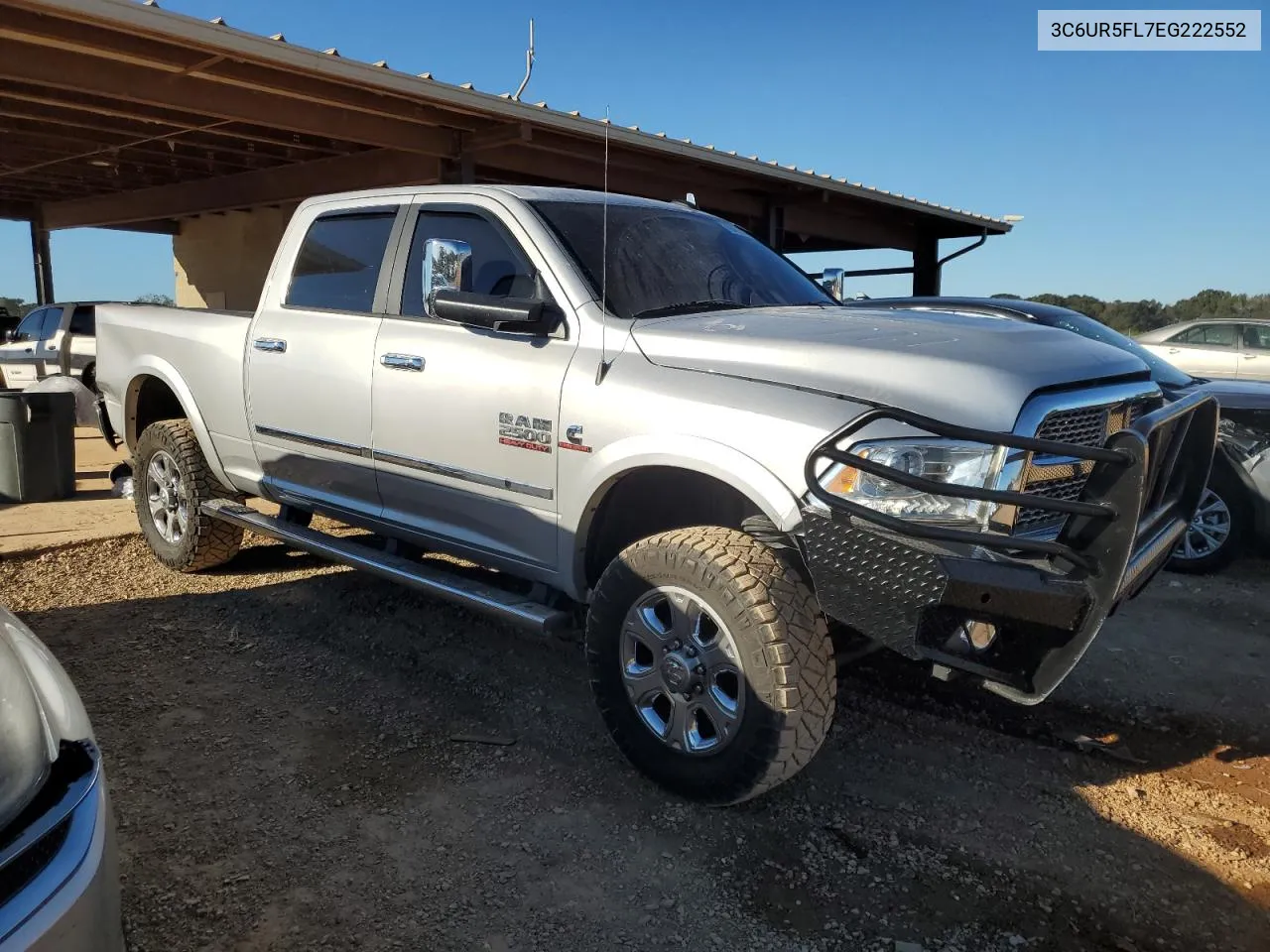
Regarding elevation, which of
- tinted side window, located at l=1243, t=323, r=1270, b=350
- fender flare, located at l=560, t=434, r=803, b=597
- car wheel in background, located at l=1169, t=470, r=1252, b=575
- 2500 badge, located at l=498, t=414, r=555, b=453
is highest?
tinted side window, located at l=1243, t=323, r=1270, b=350

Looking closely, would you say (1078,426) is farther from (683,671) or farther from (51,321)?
(51,321)

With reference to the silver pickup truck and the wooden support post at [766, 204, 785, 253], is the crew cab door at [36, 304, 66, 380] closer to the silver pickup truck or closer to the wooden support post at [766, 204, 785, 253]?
the silver pickup truck

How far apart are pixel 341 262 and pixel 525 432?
1.72 meters

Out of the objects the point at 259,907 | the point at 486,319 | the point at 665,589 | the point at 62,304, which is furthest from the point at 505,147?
the point at 259,907

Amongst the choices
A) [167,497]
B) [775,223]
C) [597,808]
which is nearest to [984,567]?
[597,808]

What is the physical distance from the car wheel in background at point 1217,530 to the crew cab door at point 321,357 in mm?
5152

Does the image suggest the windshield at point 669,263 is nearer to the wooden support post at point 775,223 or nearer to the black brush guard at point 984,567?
the black brush guard at point 984,567

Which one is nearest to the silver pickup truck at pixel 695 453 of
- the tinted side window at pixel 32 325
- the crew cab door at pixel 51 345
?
the crew cab door at pixel 51 345

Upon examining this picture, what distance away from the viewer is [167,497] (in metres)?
5.60

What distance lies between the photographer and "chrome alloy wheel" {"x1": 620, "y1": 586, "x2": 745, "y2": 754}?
2.97 m

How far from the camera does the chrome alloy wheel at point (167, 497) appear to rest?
17.8 feet

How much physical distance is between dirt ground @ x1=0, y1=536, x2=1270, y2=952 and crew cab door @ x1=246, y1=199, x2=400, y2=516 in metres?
0.81

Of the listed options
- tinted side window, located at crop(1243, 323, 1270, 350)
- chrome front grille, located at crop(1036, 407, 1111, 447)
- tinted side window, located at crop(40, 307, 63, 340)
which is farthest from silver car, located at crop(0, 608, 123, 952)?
tinted side window, located at crop(1243, 323, 1270, 350)

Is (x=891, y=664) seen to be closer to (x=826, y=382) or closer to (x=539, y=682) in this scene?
(x=539, y=682)
